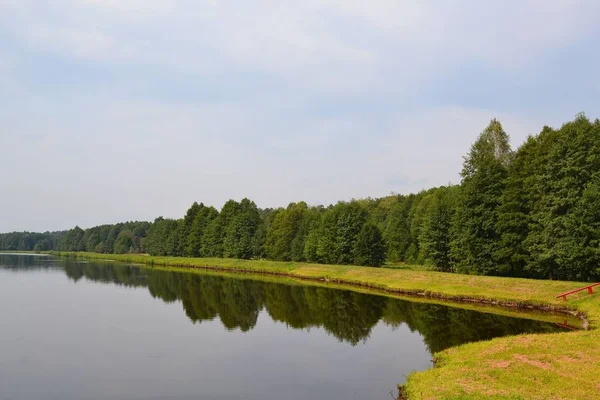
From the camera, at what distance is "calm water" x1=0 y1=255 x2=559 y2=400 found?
2353cm

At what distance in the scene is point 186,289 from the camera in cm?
7169

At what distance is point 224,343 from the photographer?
3425 centimetres

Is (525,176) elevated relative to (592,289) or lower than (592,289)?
elevated

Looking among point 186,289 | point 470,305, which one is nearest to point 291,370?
point 470,305

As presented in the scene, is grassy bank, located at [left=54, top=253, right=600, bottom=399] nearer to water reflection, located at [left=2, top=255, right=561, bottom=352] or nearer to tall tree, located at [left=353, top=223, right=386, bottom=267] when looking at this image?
water reflection, located at [left=2, top=255, right=561, bottom=352]

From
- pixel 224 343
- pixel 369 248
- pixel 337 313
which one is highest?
pixel 369 248

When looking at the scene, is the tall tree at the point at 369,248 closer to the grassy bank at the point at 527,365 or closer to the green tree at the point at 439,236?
the green tree at the point at 439,236

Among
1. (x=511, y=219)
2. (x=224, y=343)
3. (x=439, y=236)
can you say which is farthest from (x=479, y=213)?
(x=224, y=343)

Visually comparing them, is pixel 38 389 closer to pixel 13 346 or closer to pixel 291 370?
pixel 13 346

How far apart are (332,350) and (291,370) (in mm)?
5778

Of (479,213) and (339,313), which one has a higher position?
(479,213)

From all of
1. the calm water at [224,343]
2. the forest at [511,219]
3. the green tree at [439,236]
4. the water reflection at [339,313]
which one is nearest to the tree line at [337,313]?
the water reflection at [339,313]

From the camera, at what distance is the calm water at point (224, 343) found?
23.5 metres

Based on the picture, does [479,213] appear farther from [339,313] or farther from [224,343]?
[224,343]
